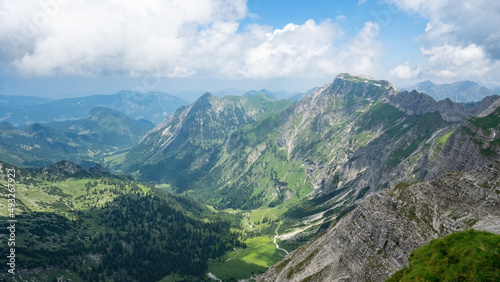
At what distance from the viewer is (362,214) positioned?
9769 centimetres

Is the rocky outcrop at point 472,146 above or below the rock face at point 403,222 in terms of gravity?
above

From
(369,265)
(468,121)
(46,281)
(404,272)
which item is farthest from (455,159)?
(46,281)

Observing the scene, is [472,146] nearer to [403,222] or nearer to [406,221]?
[406,221]

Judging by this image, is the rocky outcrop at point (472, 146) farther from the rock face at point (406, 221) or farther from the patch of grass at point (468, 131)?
the rock face at point (406, 221)

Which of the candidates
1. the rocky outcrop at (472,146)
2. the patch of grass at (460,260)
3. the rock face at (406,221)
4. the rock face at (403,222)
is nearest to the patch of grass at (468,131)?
the rocky outcrop at (472,146)

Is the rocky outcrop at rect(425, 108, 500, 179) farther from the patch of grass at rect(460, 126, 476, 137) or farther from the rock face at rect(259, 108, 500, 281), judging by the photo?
the rock face at rect(259, 108, 500, 281)

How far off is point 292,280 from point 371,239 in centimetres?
3910

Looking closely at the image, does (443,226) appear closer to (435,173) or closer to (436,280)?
(436,280)

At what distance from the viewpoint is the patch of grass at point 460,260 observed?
38037mm

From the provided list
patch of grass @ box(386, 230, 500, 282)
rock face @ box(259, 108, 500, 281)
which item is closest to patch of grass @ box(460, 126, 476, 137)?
rock face @ box(259, 108, 500, 281)

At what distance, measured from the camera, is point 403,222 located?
3214 inches

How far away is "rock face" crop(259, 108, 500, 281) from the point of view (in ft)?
245

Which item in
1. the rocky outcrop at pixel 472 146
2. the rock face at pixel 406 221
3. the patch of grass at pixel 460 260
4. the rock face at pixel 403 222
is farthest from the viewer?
the rocky outcrop at pixel 472 146

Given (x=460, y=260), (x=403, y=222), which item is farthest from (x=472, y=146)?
(x=460, y=260)
